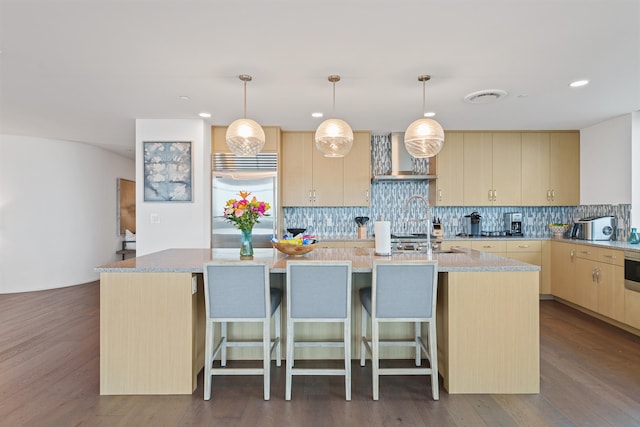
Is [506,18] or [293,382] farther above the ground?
[506,18]

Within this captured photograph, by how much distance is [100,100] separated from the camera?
3.52 metres

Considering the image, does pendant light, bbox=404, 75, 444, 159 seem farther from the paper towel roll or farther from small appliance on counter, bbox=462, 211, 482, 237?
small appliance on counter, bbox=462, 211, 482, 237

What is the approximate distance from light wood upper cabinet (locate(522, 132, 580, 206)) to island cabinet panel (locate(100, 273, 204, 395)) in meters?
4.77

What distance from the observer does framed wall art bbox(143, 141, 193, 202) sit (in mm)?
4250

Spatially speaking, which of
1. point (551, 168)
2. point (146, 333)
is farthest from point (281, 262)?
point (551, 168)

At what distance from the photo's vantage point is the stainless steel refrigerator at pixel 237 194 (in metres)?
4.48

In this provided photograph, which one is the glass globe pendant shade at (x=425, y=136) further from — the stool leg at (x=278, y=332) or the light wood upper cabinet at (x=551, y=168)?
the light wood upper cabinet at (x=551, y=168)

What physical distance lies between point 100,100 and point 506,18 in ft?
12.2

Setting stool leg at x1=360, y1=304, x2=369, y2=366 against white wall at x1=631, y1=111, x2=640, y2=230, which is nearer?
stool leg at x1=360, y1=304, x2=369, y2=366

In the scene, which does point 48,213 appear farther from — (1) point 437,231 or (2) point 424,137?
(1) point 437,231

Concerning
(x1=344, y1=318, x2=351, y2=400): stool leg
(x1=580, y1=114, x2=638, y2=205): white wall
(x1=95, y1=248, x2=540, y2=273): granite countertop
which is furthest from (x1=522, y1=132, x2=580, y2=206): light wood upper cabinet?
(x1=344, y1=318, x2=351, y2=400): stool leg

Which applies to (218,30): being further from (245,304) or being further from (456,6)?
(245,304)

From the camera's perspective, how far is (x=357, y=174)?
16.0 feet

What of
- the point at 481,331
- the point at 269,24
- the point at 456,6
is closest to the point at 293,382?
the point at 481,331
